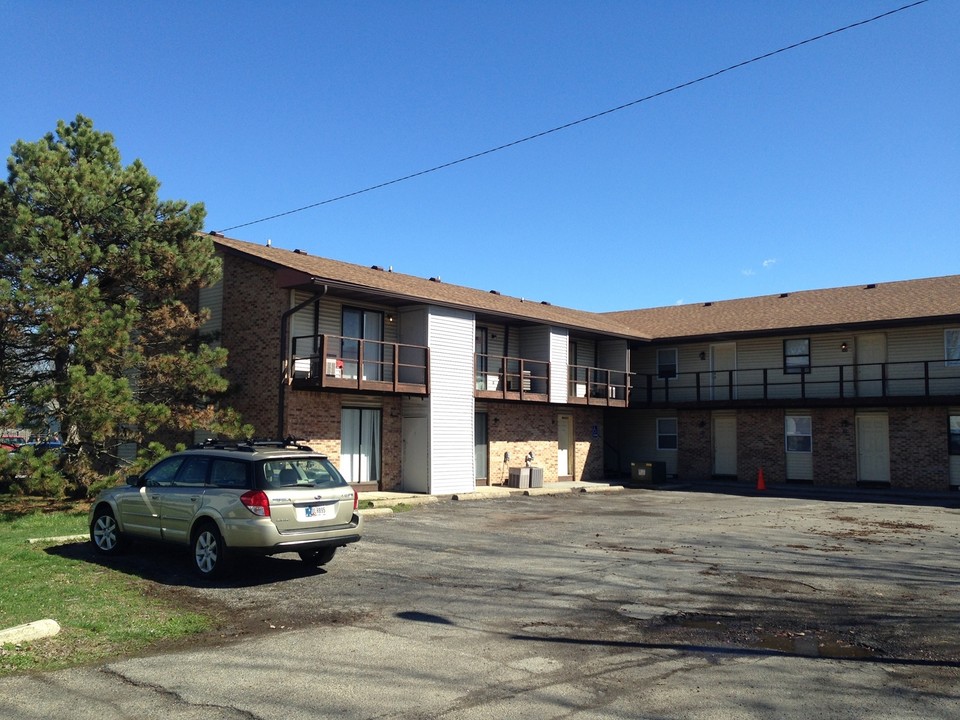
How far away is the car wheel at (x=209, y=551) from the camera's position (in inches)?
397

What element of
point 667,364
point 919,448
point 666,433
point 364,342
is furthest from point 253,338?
point 919,448

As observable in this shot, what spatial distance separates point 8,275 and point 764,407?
24939 millimetres

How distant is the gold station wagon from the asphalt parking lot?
0.50m

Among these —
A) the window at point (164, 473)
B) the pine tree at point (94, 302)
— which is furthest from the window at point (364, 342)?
the window at point (164, 473)

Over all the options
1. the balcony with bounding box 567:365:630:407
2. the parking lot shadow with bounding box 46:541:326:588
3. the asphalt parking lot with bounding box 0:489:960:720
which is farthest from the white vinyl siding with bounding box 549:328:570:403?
the parking lot shadow with bounding box 46:541:326:588

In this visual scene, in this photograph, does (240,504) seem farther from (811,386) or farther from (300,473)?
(811,386)

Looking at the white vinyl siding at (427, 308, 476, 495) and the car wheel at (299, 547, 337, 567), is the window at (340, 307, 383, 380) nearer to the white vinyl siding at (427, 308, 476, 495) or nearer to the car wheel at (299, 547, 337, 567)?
the white vinyl siding at (427, 308, 476, 495)

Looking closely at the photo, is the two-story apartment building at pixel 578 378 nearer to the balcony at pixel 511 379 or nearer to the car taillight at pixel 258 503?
the balcony at pixel 511 379

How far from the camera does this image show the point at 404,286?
2420cm

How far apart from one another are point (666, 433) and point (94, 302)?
23.5 m

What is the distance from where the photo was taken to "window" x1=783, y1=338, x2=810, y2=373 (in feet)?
101

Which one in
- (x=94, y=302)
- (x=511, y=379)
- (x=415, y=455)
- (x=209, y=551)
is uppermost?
(x=94, y=302)

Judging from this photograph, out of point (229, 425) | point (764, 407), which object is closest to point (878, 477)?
point (764, 407)

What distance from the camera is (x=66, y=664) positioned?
6.65 metres
